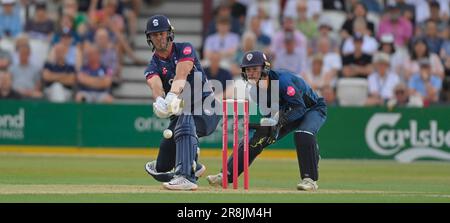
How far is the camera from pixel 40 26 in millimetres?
22203

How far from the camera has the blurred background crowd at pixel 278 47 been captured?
20922 mm

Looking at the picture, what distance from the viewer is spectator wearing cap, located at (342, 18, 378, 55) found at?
2136 centimetres

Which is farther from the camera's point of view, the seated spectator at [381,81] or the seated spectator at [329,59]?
the seated spectator at [329,59]

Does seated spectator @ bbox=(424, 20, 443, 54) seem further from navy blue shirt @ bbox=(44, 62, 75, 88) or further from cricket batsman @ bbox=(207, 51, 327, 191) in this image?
cricket batsman @ bbox=(207, 51, 327, 191)

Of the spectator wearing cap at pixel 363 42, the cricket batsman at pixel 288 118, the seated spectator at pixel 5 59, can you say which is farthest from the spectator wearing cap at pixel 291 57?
the cricket batsman at pixel 288 118

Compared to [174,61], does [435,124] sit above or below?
below

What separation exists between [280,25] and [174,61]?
36.1ft

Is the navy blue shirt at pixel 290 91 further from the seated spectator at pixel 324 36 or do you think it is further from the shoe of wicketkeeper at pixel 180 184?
the seated spectator at pixel 324 36

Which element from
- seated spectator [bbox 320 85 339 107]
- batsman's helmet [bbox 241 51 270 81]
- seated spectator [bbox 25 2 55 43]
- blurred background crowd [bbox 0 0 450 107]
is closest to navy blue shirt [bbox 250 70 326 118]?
batsman's helmet [bbox 241 51 270 81]

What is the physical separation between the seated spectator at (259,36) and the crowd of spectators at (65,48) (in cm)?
262

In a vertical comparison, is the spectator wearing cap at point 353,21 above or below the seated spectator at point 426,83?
above

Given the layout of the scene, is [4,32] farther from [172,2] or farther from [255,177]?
[255,177]
